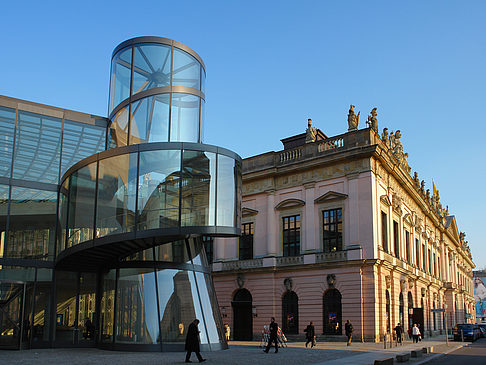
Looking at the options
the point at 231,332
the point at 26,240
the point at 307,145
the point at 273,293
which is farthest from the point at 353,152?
the point at 26,240

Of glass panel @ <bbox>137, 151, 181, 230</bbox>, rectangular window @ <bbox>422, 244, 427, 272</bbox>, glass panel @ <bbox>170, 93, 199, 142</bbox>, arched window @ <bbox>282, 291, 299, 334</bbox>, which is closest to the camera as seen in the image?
glass panel @ <bbox>137, 151, 181, 230</bbox>

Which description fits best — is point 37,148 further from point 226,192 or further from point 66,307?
point 226,192

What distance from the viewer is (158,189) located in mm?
19969

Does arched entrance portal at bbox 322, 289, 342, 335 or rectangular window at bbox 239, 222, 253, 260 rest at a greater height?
rectangular window at bbox 239, 222, 253, 260

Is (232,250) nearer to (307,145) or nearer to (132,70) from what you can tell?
(307,145)

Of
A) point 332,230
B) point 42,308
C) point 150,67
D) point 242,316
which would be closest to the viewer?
point 42,308

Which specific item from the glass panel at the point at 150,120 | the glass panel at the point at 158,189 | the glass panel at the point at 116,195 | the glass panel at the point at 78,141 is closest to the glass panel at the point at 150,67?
the glass panel at the point at 150,120

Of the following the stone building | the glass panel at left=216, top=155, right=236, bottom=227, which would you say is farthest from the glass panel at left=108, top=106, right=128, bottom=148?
the stone building

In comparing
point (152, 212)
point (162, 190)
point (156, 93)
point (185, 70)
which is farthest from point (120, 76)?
point (152, 212)

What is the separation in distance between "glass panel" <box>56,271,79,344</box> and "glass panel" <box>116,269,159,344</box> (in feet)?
10.6

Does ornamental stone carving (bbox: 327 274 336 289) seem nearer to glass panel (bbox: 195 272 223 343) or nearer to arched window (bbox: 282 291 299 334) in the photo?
arched window (bbox: 282 291 299 334)

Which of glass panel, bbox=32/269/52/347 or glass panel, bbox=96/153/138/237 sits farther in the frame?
glass panel, bbox=32/269/52/347

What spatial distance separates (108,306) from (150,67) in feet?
36.3

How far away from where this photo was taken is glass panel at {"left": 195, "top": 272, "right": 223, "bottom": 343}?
21.6 m
